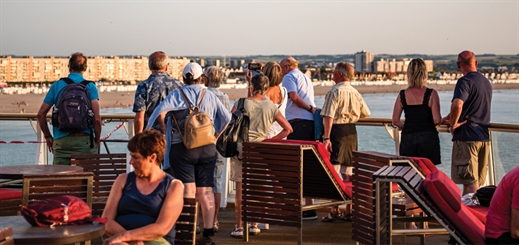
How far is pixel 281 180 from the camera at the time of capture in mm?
6484

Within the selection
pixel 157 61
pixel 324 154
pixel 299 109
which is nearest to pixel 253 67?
pixel 299 109

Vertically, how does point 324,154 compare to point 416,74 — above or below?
below

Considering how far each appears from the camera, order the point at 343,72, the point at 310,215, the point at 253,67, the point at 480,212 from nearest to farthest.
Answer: the point at 480,212 → the point at 343,72 → the point at 253,67 → the point at 310,215

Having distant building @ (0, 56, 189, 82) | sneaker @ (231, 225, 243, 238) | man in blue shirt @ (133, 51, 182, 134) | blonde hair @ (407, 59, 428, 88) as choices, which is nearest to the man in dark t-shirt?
blonde hair @ (407, 59, 428, 88)

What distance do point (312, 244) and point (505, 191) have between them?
2589 millimetres

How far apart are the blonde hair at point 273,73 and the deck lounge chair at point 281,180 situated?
2.17 ft

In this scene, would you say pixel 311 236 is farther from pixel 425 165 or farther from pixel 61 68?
pixel 61 68

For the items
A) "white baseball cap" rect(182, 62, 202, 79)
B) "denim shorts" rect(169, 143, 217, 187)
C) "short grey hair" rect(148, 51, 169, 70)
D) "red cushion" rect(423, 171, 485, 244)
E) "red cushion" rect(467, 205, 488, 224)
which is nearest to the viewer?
"red cushion" rect(423, 171, 485, 244)

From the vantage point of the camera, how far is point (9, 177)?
5910 mm

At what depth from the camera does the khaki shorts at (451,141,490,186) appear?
24.0 ft

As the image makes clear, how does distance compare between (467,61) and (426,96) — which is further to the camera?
(467,61)

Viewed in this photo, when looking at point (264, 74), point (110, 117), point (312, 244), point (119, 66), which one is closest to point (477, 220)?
point (312, 244)

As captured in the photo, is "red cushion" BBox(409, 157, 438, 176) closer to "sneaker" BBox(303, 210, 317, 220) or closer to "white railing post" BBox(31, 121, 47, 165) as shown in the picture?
"sneaker" BBox(303, 210, 317, 220)

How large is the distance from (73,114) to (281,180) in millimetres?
1889
